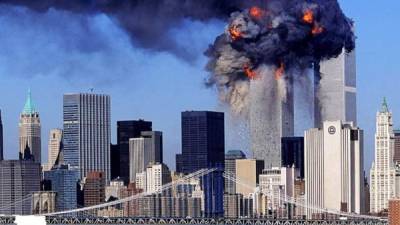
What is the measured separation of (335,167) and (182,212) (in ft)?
34.3

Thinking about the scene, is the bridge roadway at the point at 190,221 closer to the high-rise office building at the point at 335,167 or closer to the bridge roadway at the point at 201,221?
the bridge roadway at the point at 201,221

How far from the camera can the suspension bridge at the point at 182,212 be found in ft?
177

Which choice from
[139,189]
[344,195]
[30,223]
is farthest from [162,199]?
[30,223]

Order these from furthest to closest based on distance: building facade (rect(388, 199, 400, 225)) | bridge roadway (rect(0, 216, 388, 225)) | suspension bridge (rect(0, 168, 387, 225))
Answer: suspension bridge (rect(0, 168, 387, 225))
bridge roadway (rect(0, 216, 388, 225))
building facade (rect(388, 199, 400, 225))

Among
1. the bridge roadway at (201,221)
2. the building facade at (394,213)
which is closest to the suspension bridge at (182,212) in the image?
the bridge roadway at (201,221)

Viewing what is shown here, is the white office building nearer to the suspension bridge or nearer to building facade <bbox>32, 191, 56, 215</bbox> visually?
the suspension bridge

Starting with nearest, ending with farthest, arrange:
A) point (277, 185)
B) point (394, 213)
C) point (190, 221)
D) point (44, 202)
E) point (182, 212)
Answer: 1. point (394, 213)
2. point (190, 221)
3. point (182, 212)
4. point (277, 185)
5. point (44, 202)

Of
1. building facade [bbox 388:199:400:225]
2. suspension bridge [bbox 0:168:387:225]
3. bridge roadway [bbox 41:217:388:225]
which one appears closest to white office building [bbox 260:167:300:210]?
suspension bridge [bbox 0:168:387:225]

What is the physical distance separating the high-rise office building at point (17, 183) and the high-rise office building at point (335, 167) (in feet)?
49.0

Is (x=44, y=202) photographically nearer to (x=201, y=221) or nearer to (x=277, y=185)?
(x=277, y=185)

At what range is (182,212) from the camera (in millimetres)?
62375

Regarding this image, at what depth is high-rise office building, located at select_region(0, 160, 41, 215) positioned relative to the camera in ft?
235

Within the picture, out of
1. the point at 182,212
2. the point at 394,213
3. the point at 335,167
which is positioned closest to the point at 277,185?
the point at 335,167

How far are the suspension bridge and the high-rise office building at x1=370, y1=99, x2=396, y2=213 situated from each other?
4495 mm
